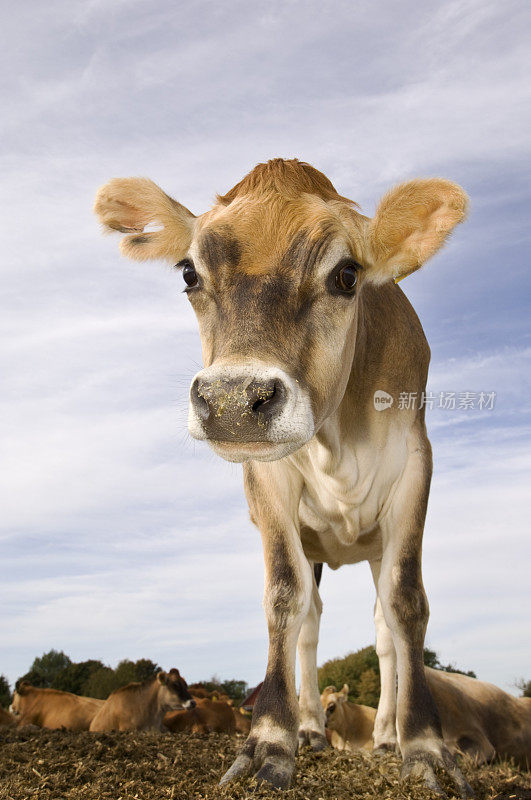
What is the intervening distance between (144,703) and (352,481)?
4.99m

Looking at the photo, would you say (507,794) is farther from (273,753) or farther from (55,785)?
(55,785)

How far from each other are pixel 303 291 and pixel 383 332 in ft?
4.12

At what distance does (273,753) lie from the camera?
4109 millimetres

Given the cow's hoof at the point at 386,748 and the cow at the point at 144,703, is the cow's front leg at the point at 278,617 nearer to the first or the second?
the cow's hoof at the point at 386,748

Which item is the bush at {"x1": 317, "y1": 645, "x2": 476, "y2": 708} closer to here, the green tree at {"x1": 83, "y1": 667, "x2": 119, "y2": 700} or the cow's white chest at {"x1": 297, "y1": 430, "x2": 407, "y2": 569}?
the green tree at {"x1": 83, "y1": 667, "x2": 119, "y2": 700}

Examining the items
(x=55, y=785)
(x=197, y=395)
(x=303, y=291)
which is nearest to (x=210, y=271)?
(x=303, y=291)

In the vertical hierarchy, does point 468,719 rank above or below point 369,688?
below

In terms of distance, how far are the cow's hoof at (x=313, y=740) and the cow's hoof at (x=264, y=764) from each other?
141 centimetres

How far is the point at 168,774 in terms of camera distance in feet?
14.6

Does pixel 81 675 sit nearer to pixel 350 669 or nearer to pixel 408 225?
pixel 350 669

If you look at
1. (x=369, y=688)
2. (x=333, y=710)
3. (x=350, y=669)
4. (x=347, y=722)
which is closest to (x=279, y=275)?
(x=333, y=710)

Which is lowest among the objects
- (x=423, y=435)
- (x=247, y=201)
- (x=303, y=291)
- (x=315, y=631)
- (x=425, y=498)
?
(x=315, y=631)

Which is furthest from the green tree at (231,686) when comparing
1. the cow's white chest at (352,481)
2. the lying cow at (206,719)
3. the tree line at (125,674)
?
the cow's white chest at (352,481)

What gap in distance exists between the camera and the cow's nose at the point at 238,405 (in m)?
3.58
